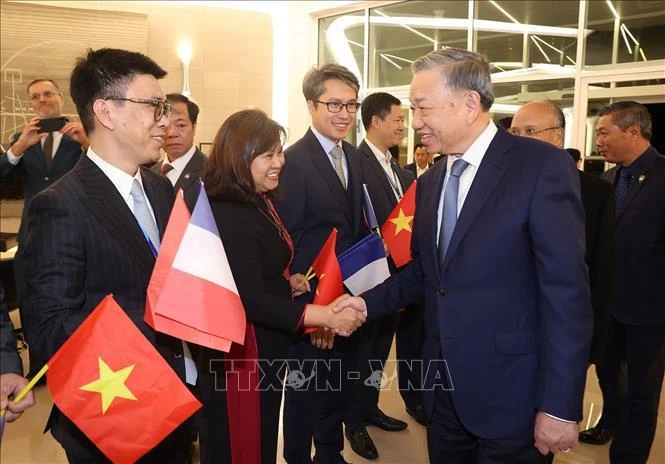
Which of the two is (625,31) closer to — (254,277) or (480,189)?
(480,189)

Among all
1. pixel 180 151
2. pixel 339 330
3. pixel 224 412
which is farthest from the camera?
pixel 180 151

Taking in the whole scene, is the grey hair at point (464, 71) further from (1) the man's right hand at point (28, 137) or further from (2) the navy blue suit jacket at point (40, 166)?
(2) the navy blue suit jacket at point (40, 166)

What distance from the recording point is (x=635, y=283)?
296 centimetres

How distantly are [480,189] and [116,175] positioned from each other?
109 cm

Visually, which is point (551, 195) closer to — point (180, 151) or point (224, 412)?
point (224, 412)

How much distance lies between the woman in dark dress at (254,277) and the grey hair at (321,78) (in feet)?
2.33

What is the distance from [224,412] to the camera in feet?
6.65

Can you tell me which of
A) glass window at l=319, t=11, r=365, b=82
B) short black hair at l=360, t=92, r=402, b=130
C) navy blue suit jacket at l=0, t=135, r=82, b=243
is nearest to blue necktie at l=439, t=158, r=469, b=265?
short black hair at l=360, t=92, r=402, b=130

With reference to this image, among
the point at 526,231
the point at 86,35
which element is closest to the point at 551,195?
the point at 526,231

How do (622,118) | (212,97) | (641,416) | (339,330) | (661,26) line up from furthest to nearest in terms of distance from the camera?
(212,97) < (661,26) < (622,118) < (641,416) < (339,330)

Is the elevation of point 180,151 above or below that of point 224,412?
above

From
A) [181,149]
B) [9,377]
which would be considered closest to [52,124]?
[181,149]

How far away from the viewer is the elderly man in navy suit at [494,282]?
155cm

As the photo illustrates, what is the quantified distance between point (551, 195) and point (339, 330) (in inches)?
40.7
